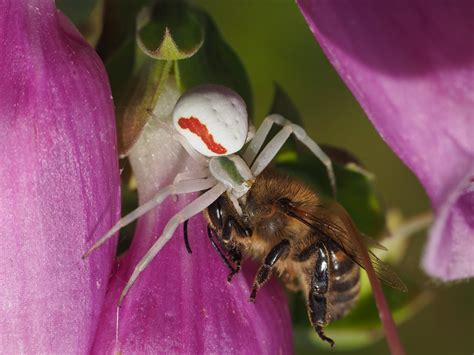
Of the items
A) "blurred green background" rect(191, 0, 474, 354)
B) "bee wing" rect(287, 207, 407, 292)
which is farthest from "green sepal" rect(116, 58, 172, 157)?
"blurred green background" rect(191, 0, 474, 354)

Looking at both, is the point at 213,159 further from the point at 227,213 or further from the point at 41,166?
the point at 41,166

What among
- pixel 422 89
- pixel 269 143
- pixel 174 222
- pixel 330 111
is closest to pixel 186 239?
pixel 174 222

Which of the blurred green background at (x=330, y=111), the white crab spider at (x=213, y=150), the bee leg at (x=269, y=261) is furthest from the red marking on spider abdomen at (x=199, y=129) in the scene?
the blurred green background at (x=330, y=111)

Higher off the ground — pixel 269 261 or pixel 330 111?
pixel 269 261

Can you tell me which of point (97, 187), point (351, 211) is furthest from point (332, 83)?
point (97, 187)

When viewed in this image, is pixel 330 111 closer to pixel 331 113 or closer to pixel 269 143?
pixel 331 113

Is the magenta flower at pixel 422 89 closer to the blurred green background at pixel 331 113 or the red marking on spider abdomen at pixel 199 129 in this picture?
the red marking on spider abdomen at pixel 199 129
